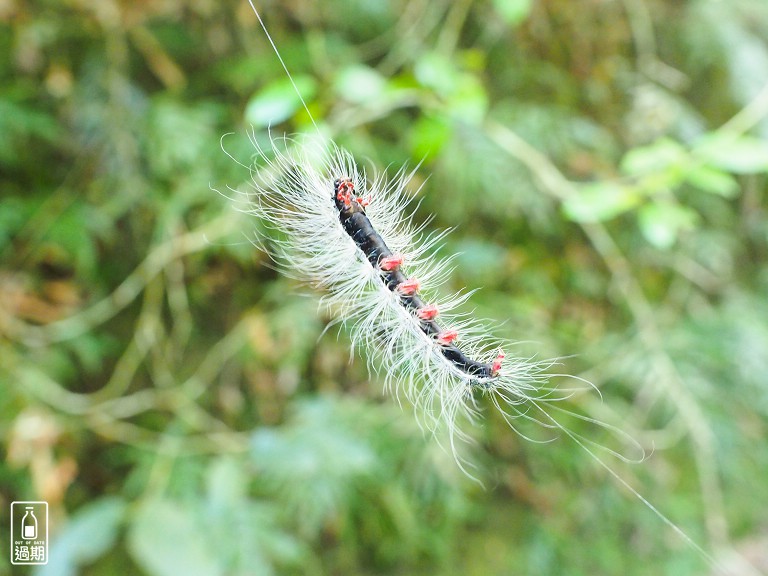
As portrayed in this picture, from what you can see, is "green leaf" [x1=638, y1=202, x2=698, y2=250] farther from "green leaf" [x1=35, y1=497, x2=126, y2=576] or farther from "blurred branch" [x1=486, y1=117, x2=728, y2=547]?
"green leaf" [x1=35, y1=497, x2=126, y2=576]

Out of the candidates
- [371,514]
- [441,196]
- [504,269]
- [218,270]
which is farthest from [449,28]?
[371,514]

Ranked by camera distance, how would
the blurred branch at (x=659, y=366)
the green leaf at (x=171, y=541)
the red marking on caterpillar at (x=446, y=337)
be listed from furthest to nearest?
the blurred branch at (x=659, y=366), the green leaf at (x=171, y=541), the red marking on caterpillar at (x=446, y=337)

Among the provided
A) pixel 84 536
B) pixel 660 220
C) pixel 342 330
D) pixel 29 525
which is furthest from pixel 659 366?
pixel 29 525

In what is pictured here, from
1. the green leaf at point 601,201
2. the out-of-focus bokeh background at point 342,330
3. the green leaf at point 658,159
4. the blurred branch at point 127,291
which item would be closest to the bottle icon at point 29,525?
the out-of-focus bokeh background at point 342,330

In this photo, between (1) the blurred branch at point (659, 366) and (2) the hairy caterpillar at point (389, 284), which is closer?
(2) the hairy caterpillar at point (389, 284)

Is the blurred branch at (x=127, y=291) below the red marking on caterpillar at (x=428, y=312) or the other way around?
the other way around

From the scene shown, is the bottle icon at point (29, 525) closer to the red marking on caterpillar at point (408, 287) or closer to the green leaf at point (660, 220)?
the red marking on caterpillar at point (408, 287)

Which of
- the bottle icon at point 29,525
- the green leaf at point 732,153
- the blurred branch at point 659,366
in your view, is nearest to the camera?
the green leaf at point 732,153
